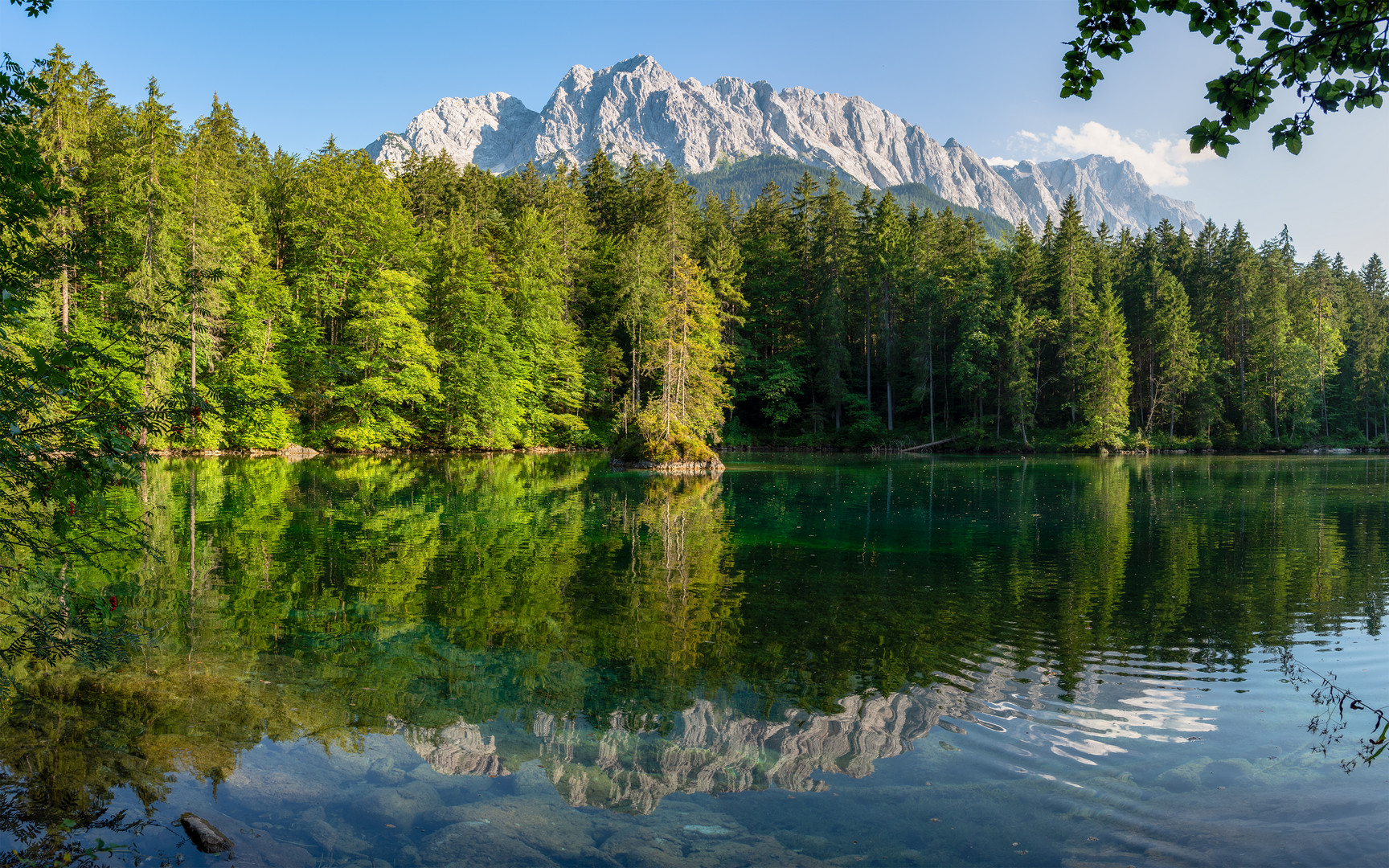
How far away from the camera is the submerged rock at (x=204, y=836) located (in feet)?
14.2

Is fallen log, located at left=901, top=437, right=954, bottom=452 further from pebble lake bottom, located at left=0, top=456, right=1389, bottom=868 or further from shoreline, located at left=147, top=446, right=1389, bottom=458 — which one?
pebble lake bottom, located at left=0, top=456, right=1389, bottom=868

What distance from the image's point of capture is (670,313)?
129 ft

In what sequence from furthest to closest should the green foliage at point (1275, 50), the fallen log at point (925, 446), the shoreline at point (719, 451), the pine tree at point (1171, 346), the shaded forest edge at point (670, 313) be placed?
1. the pine tree at point (1171, 346)
2. the fallen log at point (925, 446)
3. the shaded forest edge at point (670, 313)
4. the shoreline at point (719, 451)
5. the green foliage at point (1275, 50)

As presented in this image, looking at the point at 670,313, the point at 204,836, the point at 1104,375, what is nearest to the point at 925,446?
the point at 1104,375

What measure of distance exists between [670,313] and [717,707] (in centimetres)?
3366

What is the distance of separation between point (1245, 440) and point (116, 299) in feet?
245

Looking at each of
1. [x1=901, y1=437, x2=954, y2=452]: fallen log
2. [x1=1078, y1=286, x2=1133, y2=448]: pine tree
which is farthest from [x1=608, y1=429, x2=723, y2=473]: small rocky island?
[x1=1078, y1=286, x2=1133, y2=448]: pine tree

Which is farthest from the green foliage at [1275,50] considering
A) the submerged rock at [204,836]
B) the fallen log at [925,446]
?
the fallen log at [925,446]

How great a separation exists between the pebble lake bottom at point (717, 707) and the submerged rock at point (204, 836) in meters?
0.07

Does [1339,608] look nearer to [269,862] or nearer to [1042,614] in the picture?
[1042,614]

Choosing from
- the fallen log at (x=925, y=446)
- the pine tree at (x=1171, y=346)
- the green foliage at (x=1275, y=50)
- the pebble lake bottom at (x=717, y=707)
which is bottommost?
the pebble lake bottom at (x=717, y=707)

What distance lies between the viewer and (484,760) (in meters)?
5.71

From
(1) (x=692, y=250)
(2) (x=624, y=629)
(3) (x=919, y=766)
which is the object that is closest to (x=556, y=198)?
(1) (x=692, y=250)

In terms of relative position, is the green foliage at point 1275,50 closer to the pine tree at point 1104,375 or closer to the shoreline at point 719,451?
the shoreline at point 719,451
